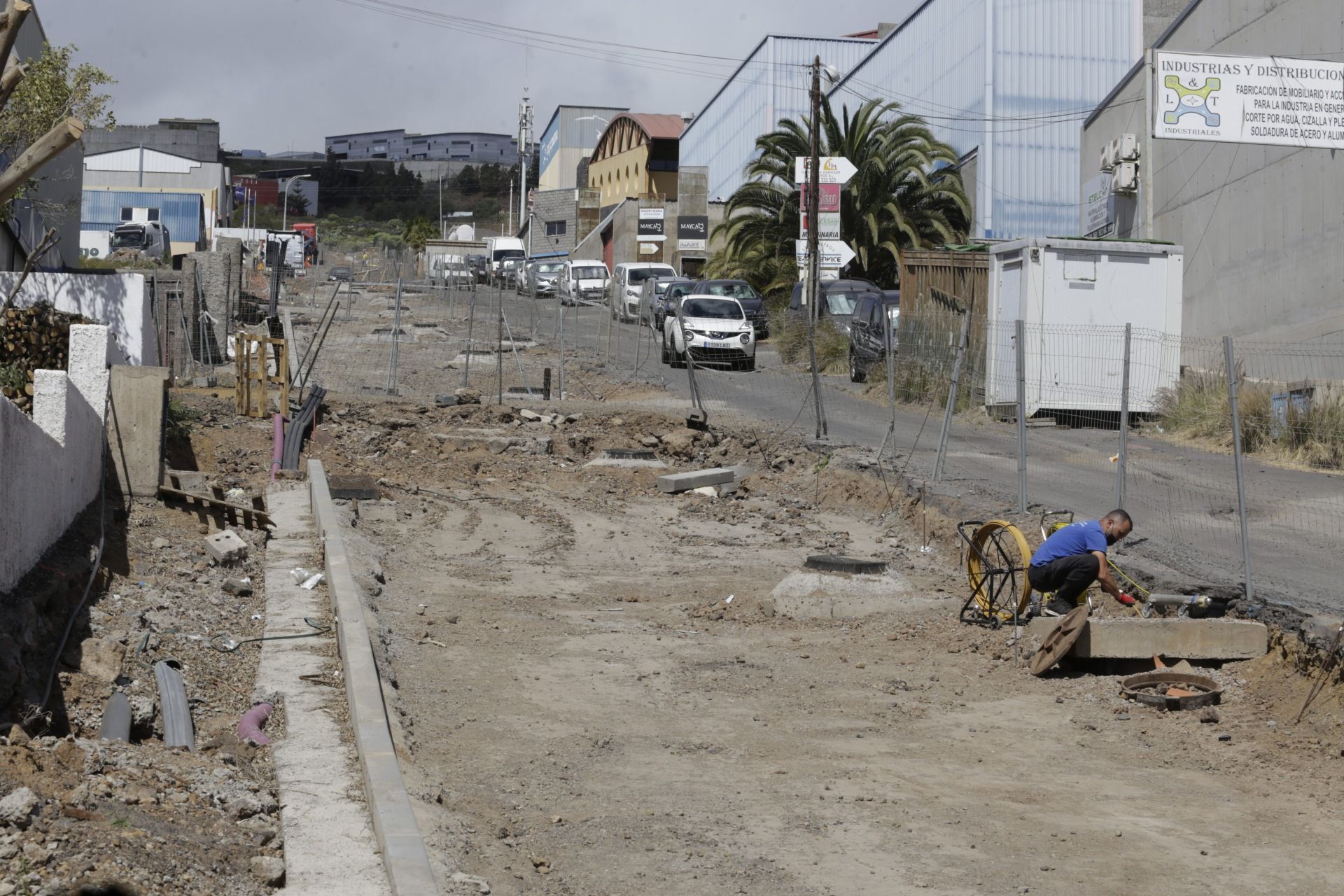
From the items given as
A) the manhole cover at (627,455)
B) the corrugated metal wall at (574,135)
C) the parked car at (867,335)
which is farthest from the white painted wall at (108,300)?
the corrugated metal wall at (574,135)

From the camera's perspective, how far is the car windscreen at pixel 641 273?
143 feet

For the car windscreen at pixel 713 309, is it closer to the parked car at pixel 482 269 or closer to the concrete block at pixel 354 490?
the concrete block at pixel 354 490

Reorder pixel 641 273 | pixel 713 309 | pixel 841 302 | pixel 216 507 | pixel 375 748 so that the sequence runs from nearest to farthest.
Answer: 1. pixel 375 748
2. pixel 216 507
3. pixel 713 309
4. pixel 841 302
5. pixel 641 273

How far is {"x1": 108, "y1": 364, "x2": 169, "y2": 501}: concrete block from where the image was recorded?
14281 millimetres

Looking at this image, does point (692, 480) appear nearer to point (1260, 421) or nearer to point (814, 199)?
point (1260, 421)

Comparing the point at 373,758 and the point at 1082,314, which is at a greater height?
the point at 1082,314

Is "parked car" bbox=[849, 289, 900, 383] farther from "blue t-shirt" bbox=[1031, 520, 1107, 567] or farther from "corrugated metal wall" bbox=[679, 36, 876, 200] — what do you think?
"corrugated metal wall" bbox=[679, 36, 876, 200]

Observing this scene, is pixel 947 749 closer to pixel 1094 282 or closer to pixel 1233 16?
pixel 1094 282

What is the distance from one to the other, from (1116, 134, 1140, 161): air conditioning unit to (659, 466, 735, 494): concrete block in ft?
46.0

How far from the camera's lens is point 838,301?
35000mm

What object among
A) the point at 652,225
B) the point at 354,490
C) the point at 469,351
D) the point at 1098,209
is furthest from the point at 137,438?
the point at 652,225

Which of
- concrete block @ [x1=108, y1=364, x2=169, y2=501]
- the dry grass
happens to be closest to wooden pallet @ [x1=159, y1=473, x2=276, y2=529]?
concrete block @ [x1=108, y1=364, x2=169, y2=501]

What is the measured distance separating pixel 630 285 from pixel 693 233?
17.4m

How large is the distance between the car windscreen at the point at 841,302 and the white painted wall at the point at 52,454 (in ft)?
71.2
